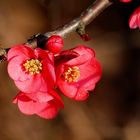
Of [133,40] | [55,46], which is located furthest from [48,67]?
[133,40]

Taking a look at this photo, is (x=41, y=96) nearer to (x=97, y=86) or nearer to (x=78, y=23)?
(x=78, y=23)

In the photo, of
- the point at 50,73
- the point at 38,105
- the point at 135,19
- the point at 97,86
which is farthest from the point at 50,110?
the point at 97,86

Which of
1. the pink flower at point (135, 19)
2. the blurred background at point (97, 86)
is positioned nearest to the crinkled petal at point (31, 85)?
the pink flower at point (135, 19)

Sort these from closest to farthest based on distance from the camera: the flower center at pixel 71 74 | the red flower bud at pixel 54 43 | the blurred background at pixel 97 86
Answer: the red flower bud at pixel 54 43 → the flower center at pixel 71 74 → the blurred background at pixel 97 86

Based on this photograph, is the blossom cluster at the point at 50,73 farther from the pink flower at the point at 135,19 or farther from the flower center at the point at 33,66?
the pink flower at the point at 135,19

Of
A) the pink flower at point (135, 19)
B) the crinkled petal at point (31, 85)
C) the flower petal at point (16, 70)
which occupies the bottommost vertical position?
the pink flower at point (135, 19)

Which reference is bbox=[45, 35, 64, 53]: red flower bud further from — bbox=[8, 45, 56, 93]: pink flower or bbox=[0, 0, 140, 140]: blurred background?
bbox=[0, 0, 140, 140]: blurred background

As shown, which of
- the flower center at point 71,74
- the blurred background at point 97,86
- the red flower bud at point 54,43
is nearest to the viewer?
the red flower bud at point 54,43
